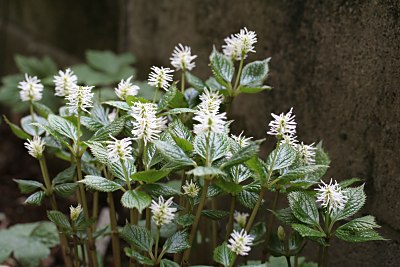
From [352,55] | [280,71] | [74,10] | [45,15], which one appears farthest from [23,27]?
[352,55]

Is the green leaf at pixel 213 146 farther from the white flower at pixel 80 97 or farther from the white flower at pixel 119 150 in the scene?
the white flower at pixel 80 97

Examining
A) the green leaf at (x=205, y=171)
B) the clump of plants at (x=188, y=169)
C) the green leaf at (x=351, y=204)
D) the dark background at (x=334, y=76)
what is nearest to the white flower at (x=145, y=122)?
the clump of plants at (x=188, y=169)

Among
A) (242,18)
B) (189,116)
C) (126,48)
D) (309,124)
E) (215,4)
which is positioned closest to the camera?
(189,116)

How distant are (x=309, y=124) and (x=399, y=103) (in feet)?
0.91

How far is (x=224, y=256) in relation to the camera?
3.41ft

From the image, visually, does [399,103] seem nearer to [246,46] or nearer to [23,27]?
[246,46]

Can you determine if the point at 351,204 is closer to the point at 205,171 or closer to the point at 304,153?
the point at 304,153

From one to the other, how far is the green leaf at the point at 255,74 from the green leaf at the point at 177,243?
0.35m

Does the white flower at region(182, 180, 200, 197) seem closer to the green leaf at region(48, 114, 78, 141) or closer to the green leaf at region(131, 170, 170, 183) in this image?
the green leaf at region(131, 170, 170, 183)

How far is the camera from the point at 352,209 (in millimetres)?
1111

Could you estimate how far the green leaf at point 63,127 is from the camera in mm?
1147

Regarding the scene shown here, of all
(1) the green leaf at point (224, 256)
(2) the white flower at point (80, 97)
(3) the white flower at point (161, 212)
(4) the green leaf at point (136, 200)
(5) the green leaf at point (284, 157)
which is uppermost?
(2) the white flower at point (80, 97)

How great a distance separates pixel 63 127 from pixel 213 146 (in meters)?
0.31

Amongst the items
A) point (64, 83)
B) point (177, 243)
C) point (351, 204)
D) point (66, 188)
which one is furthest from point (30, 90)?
point (351, 204)
